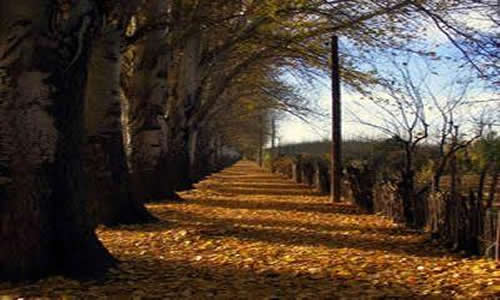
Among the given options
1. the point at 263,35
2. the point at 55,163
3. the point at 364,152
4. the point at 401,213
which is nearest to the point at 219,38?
the point at 263,35

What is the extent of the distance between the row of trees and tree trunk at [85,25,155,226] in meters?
0.02

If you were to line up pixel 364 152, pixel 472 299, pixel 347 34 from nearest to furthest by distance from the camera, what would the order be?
pixel 472 299, pixel 347 34, pixel 364 152

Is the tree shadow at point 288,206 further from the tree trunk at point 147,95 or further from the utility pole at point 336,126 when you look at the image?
the tree trunk at point 147,95

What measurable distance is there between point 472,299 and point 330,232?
16.1 ft

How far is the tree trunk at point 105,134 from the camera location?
9141mm

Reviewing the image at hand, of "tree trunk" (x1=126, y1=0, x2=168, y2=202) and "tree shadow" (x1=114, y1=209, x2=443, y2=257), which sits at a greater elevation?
"tree trunk" (x1=126, y1=0, x2=168, y2=202)

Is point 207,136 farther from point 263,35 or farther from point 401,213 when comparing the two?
point 401,213

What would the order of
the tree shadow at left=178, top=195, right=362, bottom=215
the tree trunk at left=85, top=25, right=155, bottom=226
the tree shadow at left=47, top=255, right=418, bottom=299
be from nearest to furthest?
the tree shadow at left=47, top=255, right=418, bottom=299, the tree trunk at left=85, top=25, right=155, bottom=226, the tree shadow at left=178, top=195, right=362, bottom=215

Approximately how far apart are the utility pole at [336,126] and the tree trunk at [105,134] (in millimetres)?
7224

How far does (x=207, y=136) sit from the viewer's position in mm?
38219

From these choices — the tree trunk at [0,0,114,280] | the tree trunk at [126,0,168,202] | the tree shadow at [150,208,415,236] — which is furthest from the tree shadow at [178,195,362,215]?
the tree trunk at [0,0,114,280]

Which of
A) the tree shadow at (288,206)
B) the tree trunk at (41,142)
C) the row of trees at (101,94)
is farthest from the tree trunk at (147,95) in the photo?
the tree trunk at (41,142)

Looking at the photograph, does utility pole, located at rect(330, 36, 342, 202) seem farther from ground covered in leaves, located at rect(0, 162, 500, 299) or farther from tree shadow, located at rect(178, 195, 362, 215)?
ground covered in leaves, located at rect(0, 162, 500, 299)

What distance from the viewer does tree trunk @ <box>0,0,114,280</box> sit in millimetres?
5137
